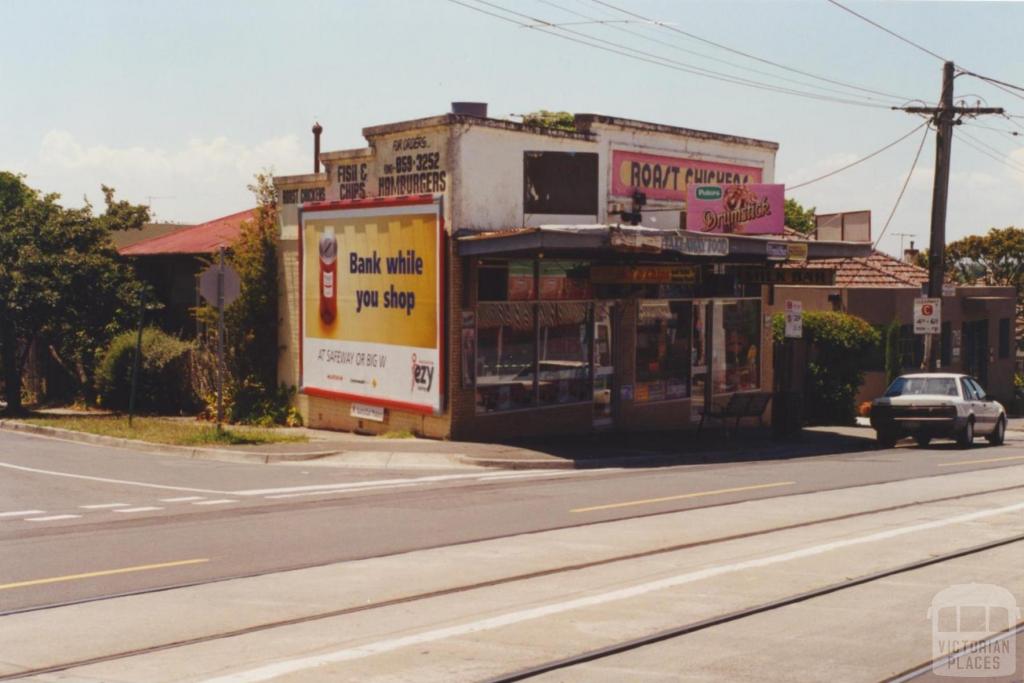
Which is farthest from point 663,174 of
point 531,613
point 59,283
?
point 531,613

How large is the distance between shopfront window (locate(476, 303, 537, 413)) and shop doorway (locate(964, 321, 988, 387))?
26522mm

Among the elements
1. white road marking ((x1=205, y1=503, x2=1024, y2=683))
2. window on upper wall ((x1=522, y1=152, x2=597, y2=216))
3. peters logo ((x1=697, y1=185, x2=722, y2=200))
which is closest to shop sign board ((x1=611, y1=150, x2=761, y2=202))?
window on upper wall ((x1=522, y1=152, x2=597, y2=216))

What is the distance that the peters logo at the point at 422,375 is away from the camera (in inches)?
869

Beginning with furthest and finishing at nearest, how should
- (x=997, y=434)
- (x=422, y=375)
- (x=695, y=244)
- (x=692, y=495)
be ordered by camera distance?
(x=997, y=434) → (x=422, y=375) → (x=695, y=244) → (x=692, y=495)

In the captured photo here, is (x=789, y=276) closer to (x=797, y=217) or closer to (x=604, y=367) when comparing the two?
(x=604, y=367)

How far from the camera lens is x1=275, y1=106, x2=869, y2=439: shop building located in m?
21.8

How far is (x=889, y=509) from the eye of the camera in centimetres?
1461

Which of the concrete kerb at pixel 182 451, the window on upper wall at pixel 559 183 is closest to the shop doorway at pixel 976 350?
the window on upper wall at pixel 559 183

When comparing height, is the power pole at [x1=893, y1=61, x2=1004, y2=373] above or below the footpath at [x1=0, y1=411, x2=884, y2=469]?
above

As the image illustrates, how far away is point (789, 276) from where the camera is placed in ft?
84.5

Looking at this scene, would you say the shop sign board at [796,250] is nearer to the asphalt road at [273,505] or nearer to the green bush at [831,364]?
the asphalt road at [273,505]

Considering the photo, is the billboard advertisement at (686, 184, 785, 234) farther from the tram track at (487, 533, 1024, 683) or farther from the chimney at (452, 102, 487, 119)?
the tram track at (487, 533, 1024, 683)

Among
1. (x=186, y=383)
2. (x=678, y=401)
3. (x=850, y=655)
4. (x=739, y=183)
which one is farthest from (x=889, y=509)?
(x=186, y=383)

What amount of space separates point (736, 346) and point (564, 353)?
629 cm
